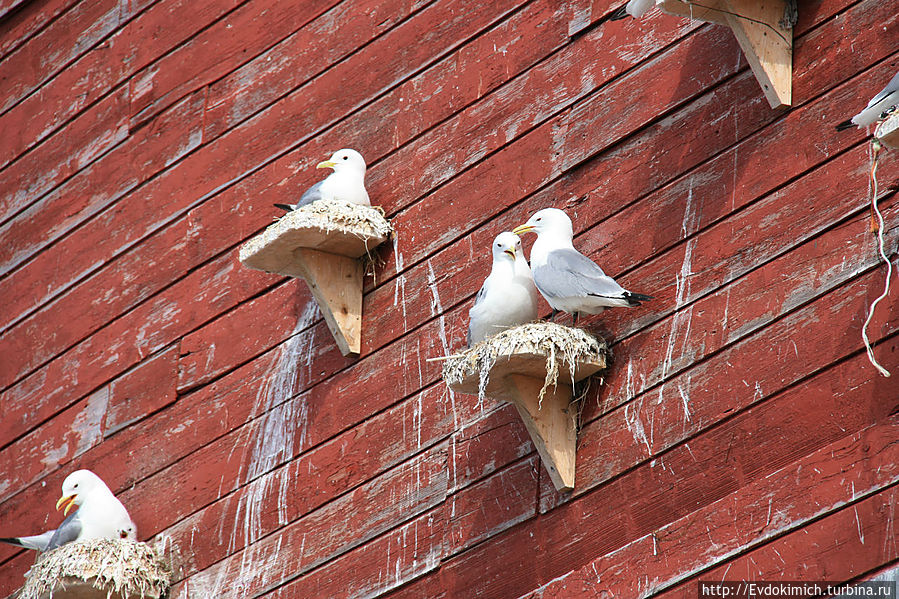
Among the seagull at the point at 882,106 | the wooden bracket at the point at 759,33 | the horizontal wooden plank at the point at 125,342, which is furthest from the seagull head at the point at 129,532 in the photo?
the seagull at the point at 882,106

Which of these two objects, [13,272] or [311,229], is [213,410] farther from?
[13,272]

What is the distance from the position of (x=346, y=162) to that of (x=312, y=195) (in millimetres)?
193

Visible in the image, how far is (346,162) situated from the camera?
5.36 m

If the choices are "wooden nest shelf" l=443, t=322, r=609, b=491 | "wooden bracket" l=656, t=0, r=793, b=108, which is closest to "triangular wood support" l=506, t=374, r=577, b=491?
"wooden nest shelf" l=443, t=322, r=609, b=491

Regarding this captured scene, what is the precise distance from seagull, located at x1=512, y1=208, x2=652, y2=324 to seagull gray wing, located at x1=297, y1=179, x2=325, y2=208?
0.95m

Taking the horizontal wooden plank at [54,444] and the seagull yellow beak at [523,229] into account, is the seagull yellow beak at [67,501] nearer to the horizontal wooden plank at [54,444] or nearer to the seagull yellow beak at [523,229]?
the horizontal wooden plank at [54,444]

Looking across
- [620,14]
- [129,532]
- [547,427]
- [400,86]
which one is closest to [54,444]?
[129,532]

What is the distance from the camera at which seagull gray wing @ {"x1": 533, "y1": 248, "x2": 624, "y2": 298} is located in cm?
426

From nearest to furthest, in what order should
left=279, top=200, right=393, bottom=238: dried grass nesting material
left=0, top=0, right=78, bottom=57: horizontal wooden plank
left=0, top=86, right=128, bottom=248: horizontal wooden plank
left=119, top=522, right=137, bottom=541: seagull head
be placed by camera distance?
left=279, top=200, right=393, bottom=238: dried grass nesting material → left=119, top=522, right=137, bottom=541: seagull head → left=0, top=86, right=128, bottom=248: horizontal wooden plank → left=0, top=0, right=78, bottom=57: horizontal wooden plank

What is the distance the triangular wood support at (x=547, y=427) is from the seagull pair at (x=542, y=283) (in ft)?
0.70

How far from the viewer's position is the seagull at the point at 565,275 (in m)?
4.25

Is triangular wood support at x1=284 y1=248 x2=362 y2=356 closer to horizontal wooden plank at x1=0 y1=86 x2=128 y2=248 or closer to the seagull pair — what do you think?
the seagull pair

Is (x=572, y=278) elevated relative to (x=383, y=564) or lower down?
elevated

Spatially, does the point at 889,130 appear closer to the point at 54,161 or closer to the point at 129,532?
the point at 129,532
